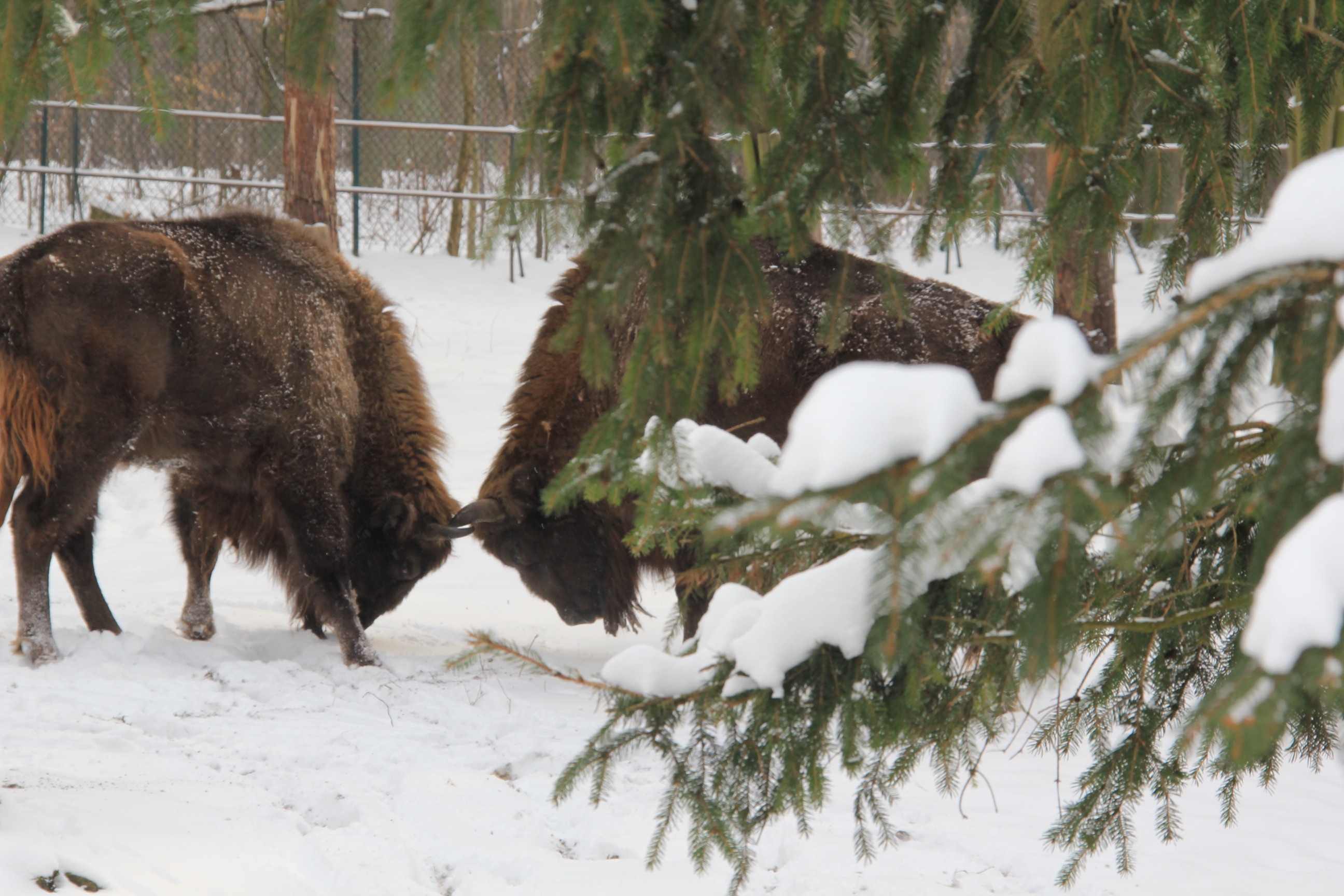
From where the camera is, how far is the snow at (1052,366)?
1.15m

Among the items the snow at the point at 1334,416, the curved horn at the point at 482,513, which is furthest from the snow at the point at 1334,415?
the curved horn at the point at 482,513

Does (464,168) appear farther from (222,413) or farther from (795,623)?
(795,623)

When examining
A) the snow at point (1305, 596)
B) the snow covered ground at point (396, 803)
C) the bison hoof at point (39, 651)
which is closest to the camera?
the snow at point (1305, 596)

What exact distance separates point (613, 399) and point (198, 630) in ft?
7.80

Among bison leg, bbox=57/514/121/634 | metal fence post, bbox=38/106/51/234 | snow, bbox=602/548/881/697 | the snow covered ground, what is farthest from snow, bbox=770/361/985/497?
metal fence post, bbox=38/106/51/234

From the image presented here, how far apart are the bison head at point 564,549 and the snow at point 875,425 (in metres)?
4.06

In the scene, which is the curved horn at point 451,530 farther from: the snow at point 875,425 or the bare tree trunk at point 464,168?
the bare tree trunk at point 464,168

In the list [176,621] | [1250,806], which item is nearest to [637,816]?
[1250,806]

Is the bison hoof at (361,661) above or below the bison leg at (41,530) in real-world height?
below

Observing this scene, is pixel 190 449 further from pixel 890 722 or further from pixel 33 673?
pixel 890 722

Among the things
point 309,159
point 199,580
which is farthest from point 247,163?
point 199,580

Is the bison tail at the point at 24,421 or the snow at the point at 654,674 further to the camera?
the bison tail at the point at 24,421

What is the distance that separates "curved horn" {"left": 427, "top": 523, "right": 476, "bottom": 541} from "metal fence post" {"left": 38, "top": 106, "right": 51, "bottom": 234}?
34.7 feet

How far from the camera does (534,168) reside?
202 centimetres
